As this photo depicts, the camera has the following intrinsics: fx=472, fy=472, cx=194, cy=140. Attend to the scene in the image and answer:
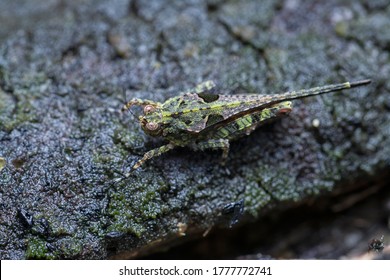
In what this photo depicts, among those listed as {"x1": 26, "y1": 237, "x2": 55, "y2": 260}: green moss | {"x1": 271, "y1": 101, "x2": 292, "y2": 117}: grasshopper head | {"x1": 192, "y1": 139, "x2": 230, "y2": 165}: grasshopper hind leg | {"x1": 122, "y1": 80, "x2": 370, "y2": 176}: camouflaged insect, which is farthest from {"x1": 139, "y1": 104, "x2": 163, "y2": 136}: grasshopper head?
{"x1": 26, "y1": 237, "x2": 55, "y2": 260}: green moss

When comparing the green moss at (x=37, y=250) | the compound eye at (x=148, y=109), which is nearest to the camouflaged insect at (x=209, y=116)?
the compound eye at (x=148, y=109)

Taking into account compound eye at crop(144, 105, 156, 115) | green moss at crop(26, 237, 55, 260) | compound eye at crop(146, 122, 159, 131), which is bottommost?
green moss at crop(26, 237, 55, 260)

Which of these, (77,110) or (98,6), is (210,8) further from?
(77,110)

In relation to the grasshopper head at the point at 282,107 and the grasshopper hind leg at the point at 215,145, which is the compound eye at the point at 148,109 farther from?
the grasshopper head at the point at 282,107

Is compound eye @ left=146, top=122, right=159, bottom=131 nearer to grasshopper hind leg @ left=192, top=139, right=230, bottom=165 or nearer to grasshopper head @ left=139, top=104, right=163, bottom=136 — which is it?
grasshopper head @ left=139, top=104, right=163, bottom=136

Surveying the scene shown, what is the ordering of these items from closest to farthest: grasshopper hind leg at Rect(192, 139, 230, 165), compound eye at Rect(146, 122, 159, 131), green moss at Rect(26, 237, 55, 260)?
green moss at Rect(26, 237, 55, 260) → compound eye at Rect(146, 122, 159, 131) → grasshopper hind leg at Rect(192, 139, 230, 165)

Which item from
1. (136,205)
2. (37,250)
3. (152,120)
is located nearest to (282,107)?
(152,120)

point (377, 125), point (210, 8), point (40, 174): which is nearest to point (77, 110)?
point (40, 174)
